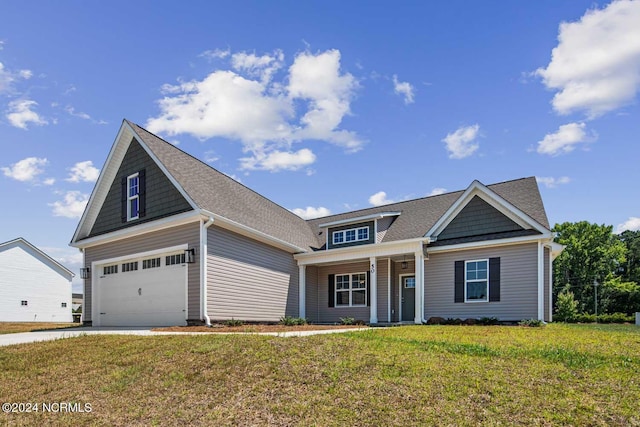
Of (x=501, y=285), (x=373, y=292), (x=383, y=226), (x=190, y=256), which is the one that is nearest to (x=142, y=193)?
(x=190, y=256)

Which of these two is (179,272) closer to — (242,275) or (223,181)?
(242,275)

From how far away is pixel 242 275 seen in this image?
15.7 meters

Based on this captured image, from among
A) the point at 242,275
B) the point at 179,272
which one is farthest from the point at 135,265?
the point at 242,275

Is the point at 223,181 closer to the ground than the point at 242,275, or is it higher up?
higher up

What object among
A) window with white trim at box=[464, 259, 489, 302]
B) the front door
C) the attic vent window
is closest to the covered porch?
the front door

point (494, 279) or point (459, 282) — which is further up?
point (494, 279)

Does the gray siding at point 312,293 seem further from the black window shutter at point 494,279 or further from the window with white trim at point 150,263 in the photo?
the black window shutter at point 494,279

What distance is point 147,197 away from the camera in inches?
642

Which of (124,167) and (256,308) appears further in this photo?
(124,167)

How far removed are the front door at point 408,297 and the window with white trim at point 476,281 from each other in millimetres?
2608

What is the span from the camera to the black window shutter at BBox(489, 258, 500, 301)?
15648 millimetres

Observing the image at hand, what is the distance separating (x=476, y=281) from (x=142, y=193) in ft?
39.9

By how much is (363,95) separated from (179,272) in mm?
8619

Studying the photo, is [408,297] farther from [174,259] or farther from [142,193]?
[142,193]
